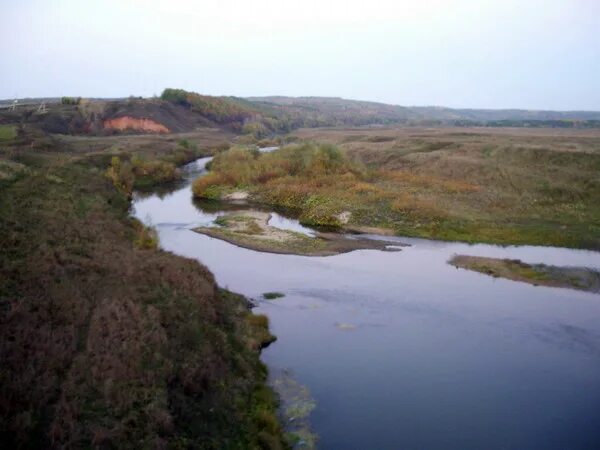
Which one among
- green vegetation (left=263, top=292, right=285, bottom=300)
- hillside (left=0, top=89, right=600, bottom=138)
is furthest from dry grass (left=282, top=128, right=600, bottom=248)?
hillside (left=0, top=89, right=600, bottom=138)

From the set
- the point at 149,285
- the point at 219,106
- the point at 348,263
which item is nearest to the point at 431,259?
the point at 348,263

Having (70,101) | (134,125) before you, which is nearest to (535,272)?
(134,125)

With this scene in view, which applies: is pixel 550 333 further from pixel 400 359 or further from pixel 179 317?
pixel 179 317

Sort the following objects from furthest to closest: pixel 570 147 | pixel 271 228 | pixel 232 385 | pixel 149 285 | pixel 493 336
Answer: pixel 570 147
pixel 271 228
pixel 493 336
pixel 149 285
pixel 232 385

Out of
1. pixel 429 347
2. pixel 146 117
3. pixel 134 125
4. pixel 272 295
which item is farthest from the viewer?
pixel 146 117

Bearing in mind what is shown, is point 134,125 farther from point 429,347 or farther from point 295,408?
point 295,408

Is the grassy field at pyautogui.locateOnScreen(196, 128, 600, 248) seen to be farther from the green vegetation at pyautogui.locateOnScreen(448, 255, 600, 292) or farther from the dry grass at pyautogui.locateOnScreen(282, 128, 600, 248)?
the green vegetation at pyautogui.locateOnScreen(448, 255, 600, 292)

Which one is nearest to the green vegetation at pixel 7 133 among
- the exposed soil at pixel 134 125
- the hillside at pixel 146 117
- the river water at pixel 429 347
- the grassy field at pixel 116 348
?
the hillside at pixel 146 117

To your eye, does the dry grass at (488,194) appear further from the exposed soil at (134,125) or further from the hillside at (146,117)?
the hillside at (146,117)
